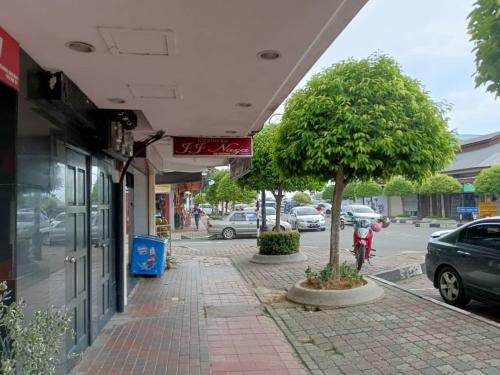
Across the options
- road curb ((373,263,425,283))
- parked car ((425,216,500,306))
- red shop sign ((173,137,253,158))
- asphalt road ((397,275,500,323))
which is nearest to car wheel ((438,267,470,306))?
parked car ((425,216,500,306))

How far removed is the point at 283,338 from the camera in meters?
5.57

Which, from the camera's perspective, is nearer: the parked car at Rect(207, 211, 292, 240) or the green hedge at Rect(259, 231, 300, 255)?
the green hedge at Rect(259, 231, 300, 255)

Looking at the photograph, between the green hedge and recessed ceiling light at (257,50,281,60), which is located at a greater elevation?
recessed ceiling light at (257,50,281,60)

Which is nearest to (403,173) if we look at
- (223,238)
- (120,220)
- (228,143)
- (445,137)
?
(445,137)

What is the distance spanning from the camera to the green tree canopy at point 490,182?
78.2 feet

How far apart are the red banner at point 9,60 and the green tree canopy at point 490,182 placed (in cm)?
2514

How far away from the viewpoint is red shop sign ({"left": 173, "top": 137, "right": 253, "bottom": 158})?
8266 mm

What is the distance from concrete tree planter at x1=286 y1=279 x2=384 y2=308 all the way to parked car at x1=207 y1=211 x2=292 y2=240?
14.5 meters

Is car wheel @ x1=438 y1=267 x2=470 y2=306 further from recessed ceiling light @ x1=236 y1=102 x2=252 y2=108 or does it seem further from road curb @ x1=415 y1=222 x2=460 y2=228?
road curb @ x1=415 y1=222 x2=460 y2=228

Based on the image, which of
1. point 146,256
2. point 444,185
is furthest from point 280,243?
point 444,185

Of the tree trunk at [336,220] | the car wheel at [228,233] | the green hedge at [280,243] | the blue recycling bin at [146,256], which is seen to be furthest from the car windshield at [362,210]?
the tree trunk at [336,220]

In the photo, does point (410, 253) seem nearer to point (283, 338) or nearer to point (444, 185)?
point (283, 338)

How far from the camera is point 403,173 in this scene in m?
7.20

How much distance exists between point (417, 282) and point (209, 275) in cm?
455
